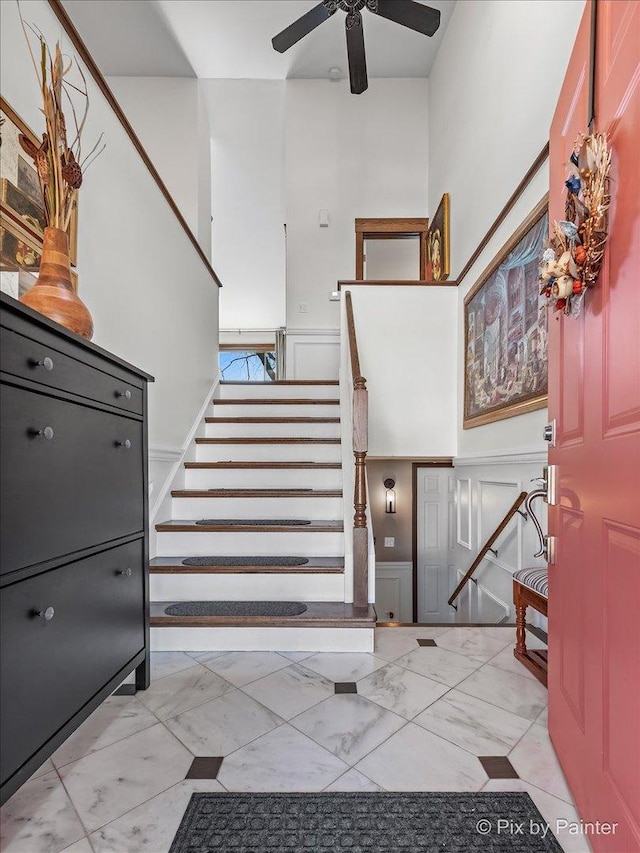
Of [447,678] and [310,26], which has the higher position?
[310,26]

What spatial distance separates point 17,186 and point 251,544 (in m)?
2.01

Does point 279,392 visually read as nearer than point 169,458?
No

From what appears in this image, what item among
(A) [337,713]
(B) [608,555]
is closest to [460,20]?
(B) [608,555]

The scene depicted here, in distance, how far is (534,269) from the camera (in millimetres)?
2533

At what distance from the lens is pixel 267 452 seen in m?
3.70

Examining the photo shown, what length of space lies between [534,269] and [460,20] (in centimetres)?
357

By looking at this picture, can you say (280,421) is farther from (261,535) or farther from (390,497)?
(390,497)

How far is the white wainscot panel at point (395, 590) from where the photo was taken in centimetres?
536

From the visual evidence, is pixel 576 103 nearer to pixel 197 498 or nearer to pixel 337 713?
pixel 337 713

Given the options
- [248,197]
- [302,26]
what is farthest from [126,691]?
[248,197]

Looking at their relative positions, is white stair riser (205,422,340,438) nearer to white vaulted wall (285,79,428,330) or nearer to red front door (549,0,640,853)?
white vaulted wall (285,79,428,330)

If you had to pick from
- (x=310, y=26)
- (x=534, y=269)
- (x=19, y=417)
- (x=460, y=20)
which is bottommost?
(x=19, y=417)

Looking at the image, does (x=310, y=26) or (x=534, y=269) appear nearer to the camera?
(x=534, y=269)

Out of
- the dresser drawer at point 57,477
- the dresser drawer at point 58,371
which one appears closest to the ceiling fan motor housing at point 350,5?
the dresser drawer at point 58,371
